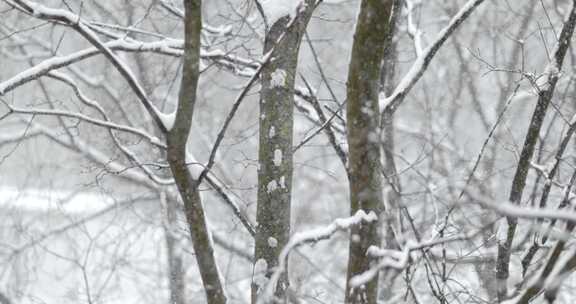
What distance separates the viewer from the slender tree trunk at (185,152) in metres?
3.40

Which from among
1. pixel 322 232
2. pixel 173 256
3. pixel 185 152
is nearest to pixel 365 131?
pixel 322 232

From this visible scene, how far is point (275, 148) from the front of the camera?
14.3ft

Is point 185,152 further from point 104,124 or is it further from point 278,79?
point 278,79

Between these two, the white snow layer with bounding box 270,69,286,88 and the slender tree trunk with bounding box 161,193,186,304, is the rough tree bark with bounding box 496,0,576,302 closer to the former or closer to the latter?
the white snow layer with bounding box 270,69,286,88

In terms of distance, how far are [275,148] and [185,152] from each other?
30.5 inches

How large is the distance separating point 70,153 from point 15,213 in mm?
2192

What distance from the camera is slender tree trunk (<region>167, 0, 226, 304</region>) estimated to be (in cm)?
340

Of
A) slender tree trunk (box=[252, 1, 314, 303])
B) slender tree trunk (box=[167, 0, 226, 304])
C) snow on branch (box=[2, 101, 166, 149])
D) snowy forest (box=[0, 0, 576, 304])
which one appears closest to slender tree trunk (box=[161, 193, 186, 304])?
snowy forest (box=[0, 0, 576, 304])

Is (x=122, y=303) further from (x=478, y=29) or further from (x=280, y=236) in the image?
(x=280, y=236)

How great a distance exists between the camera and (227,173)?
1402 cm

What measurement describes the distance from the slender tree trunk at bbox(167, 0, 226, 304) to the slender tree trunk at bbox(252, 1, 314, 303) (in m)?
0.42

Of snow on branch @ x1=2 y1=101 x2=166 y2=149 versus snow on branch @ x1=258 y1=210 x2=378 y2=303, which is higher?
snow on branch @ x1=2 y1=101 x2=166 y2=149

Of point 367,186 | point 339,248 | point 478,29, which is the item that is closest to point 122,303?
point 339,248

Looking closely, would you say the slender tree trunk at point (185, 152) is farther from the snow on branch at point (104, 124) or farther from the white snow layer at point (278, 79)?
the white snow layer at point (278, 79)
